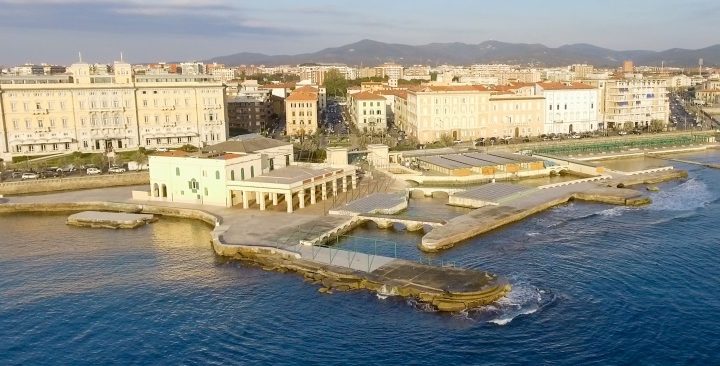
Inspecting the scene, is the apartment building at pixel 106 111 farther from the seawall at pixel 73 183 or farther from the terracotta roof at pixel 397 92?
the terracotta roof at pixel 397 92

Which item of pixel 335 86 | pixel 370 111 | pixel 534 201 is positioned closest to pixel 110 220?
pixel 534 201

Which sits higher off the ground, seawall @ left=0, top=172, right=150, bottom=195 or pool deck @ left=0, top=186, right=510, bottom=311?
seawall @ left=0, top=172, right=150, bottom=195

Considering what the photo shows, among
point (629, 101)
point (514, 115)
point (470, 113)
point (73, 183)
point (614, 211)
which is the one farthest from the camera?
point (629, 101)

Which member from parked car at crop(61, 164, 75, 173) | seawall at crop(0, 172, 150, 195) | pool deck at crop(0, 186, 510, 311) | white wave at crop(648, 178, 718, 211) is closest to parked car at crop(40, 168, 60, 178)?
parked car at crop(61, 164, 75, 173)

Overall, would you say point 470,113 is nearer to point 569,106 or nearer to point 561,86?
point 561,86

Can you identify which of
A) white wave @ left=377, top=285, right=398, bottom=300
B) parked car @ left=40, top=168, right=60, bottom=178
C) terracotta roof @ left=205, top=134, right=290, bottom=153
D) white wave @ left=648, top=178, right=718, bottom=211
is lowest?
white wave @ left=377, top=285, right=398, bottom=300

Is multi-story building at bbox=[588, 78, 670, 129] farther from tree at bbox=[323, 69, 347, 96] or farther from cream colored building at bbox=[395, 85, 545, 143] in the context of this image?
tree at bbox=[323, 69, 347, 96]

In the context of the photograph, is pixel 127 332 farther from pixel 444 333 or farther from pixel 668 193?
pixel 668 193
